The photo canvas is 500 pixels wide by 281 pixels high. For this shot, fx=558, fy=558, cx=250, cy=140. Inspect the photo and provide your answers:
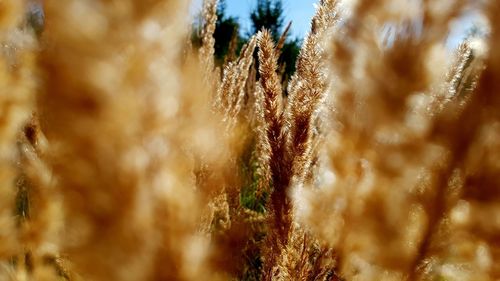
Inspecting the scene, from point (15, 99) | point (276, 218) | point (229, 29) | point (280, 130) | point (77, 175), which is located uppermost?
point (229, 29)

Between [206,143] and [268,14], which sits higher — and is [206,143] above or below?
below

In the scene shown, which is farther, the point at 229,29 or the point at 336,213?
the point at 229,29

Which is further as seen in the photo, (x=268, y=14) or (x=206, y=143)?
(x=268, y=14)

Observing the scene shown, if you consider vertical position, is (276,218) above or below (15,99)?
above

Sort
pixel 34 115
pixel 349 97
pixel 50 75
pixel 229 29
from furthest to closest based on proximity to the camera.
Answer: pixel 229 29
pixel 34 115
pixel 349 97
pixel 50 75

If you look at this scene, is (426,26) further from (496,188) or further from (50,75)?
(50,75)

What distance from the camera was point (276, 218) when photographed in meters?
0.86

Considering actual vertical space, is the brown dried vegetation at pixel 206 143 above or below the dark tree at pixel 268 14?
below

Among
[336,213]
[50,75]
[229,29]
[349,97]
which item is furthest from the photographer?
[229,29]

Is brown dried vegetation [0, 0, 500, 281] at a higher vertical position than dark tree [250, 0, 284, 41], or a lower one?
lower

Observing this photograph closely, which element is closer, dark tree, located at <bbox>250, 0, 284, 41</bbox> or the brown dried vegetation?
the brown dried vegetation

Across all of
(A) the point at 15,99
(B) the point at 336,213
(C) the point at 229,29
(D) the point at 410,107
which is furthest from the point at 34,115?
(C) the point at 229,29

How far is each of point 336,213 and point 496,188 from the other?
18 cm

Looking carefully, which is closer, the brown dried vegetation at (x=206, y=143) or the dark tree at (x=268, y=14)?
the brown dried vegetation at (x=206, y=143)
